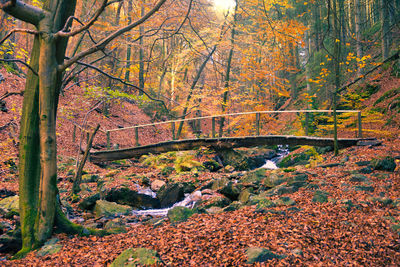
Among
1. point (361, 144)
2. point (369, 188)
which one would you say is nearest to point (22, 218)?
point (369, 188)

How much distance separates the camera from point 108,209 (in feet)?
21.5

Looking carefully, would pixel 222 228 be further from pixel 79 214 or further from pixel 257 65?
pixel 257 65

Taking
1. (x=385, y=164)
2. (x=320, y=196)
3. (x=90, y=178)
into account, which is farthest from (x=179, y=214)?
(x=90, y=178)

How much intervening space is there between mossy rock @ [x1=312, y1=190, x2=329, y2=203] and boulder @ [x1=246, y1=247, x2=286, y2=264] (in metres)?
2.39

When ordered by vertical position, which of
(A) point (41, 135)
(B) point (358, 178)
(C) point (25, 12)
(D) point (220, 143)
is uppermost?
(C) point (25, 12)

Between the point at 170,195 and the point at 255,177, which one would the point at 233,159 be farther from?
the point at 170,195

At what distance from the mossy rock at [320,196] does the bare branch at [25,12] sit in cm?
546

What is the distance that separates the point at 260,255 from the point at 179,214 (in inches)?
95.1

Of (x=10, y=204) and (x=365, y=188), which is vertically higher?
(x=365, y=188)

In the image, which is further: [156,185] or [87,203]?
[156,185]

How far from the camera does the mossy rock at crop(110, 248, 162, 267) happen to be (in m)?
2.97

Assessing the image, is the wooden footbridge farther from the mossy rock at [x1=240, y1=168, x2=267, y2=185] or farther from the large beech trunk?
the large beech trunk

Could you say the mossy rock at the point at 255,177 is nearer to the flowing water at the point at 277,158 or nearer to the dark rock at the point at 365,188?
the flowing water at the point at 277,158

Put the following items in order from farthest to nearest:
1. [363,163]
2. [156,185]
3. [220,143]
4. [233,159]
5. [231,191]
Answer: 1. [233,159]
2. [220,143]
3. [156,185]
4. [363,163]
5. [231,191]
